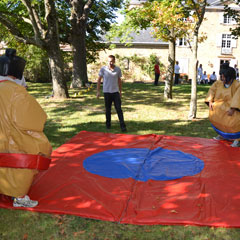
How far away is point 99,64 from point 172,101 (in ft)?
60.4

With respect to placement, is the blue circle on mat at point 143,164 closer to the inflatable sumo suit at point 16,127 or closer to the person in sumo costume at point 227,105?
the person in sumo costume at point 227,105

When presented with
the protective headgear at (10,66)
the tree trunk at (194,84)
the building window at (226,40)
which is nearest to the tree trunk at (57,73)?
the tree trunk at (194,84)

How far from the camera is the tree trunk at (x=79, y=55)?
1631 cm

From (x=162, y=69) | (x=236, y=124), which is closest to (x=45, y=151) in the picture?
(x=236, y=124)

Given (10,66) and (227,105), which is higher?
(10,66)

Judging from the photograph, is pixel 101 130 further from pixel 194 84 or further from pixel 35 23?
pixel 35 23

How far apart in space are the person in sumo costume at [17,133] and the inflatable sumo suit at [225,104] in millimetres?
3981

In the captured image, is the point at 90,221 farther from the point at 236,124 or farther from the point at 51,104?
the point at 51,104

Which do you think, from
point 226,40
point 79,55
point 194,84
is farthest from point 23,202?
point 226,40

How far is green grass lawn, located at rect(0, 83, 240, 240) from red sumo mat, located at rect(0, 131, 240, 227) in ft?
0.38

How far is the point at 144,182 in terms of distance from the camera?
4.20 meters

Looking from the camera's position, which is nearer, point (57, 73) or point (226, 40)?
point (57, 73)

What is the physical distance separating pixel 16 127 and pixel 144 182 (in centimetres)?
195

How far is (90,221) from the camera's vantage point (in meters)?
3.24
